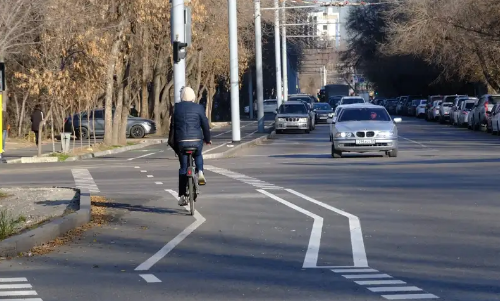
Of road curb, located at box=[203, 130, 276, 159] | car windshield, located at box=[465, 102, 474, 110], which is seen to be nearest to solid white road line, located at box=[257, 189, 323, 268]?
road curb, located at box=[203, 130, 276, 159]

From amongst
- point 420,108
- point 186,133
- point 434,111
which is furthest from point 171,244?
point 420,108

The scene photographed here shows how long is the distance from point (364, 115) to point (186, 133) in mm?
15388

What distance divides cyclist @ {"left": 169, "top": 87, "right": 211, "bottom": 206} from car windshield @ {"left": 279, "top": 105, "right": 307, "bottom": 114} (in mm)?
38447

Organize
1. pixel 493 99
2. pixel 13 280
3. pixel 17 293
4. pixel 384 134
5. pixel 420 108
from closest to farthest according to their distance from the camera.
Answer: pixel 17 293, pixel 13 280, pixel 384 134, pixel 493 99, pixel 420 108

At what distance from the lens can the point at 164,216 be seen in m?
15.0

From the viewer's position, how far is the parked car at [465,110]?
188 ft

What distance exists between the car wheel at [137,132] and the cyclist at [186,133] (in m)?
37.8

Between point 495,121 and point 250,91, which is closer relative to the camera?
point 495,121

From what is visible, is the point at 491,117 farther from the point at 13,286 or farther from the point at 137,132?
the point at 13,286

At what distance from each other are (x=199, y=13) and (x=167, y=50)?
29.3 feet

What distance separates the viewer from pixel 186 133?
49.3 feet

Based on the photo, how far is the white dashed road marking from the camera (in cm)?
2009

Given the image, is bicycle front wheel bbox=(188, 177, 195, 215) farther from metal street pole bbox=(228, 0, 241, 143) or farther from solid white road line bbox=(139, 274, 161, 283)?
metal street pole bbox=(228, 0, 241, 143)

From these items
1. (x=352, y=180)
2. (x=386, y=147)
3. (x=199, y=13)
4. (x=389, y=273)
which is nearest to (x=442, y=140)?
(x=199, y=13)
